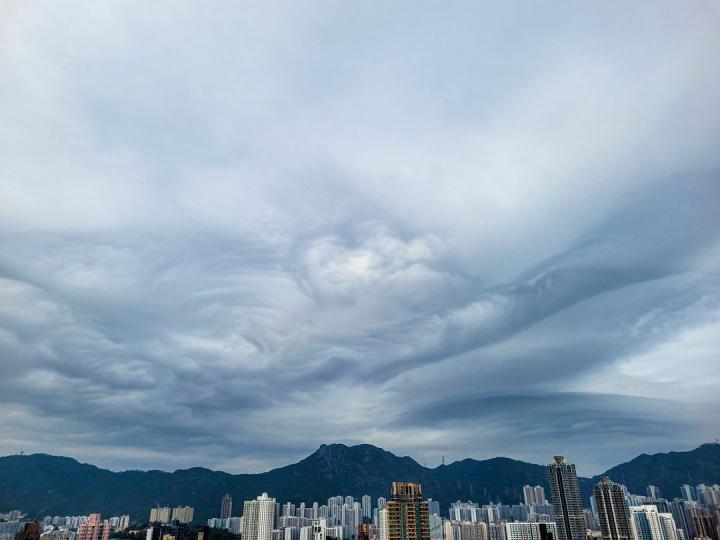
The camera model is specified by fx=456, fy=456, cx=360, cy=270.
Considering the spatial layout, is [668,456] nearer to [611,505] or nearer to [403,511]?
[611,505]

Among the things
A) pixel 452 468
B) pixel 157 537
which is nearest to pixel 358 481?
pixel 452 468

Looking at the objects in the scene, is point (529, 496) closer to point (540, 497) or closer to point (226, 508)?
point (540, 497)

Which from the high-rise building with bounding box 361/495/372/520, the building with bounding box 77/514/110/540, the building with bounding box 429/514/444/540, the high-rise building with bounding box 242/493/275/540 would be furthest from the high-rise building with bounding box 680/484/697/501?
the building with bounding box 77/514/110/540

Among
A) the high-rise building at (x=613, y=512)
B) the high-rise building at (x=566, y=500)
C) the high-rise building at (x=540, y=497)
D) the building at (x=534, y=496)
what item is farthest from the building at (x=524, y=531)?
the building at (x=534, y=496)

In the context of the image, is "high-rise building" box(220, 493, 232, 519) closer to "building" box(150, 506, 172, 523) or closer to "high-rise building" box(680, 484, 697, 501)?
"building" box(150, 506, 172, 523)

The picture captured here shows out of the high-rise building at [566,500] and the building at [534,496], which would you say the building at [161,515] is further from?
the building at [534,496]

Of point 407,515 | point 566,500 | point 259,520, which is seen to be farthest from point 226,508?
point 407,515
